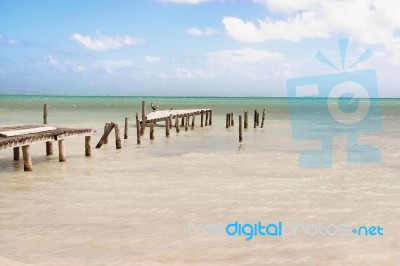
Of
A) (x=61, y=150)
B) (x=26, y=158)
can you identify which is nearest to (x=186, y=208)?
(x=26, y=158)

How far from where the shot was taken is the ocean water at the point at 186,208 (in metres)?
7.72

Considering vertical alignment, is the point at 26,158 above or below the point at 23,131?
below

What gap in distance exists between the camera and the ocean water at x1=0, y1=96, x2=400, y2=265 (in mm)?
7719

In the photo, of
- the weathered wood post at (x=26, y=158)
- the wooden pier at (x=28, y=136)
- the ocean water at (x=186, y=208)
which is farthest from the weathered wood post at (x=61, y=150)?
the weathered wood post at (x=26, y=158)

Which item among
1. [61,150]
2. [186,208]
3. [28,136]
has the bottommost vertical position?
[186,208]

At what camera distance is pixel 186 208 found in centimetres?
1060

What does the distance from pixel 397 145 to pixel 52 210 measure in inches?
774

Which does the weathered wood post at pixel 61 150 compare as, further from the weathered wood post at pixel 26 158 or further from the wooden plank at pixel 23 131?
the weathered wood post at pixel 26 158

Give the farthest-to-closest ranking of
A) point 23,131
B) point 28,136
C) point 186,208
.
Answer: point 23,131
point 28,136
point 186,208

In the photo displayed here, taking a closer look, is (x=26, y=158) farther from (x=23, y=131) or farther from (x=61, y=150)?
(x=61, y=150)

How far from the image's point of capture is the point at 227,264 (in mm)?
7242

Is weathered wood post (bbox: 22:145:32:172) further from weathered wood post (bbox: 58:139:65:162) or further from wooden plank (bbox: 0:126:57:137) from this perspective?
weathered wood post (bbox: 58:139:65:162)

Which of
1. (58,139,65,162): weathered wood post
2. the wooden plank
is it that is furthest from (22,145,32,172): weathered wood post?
(58,139,65,162): weathered wood post

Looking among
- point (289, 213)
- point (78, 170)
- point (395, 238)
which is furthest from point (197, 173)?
point (395, 238)
